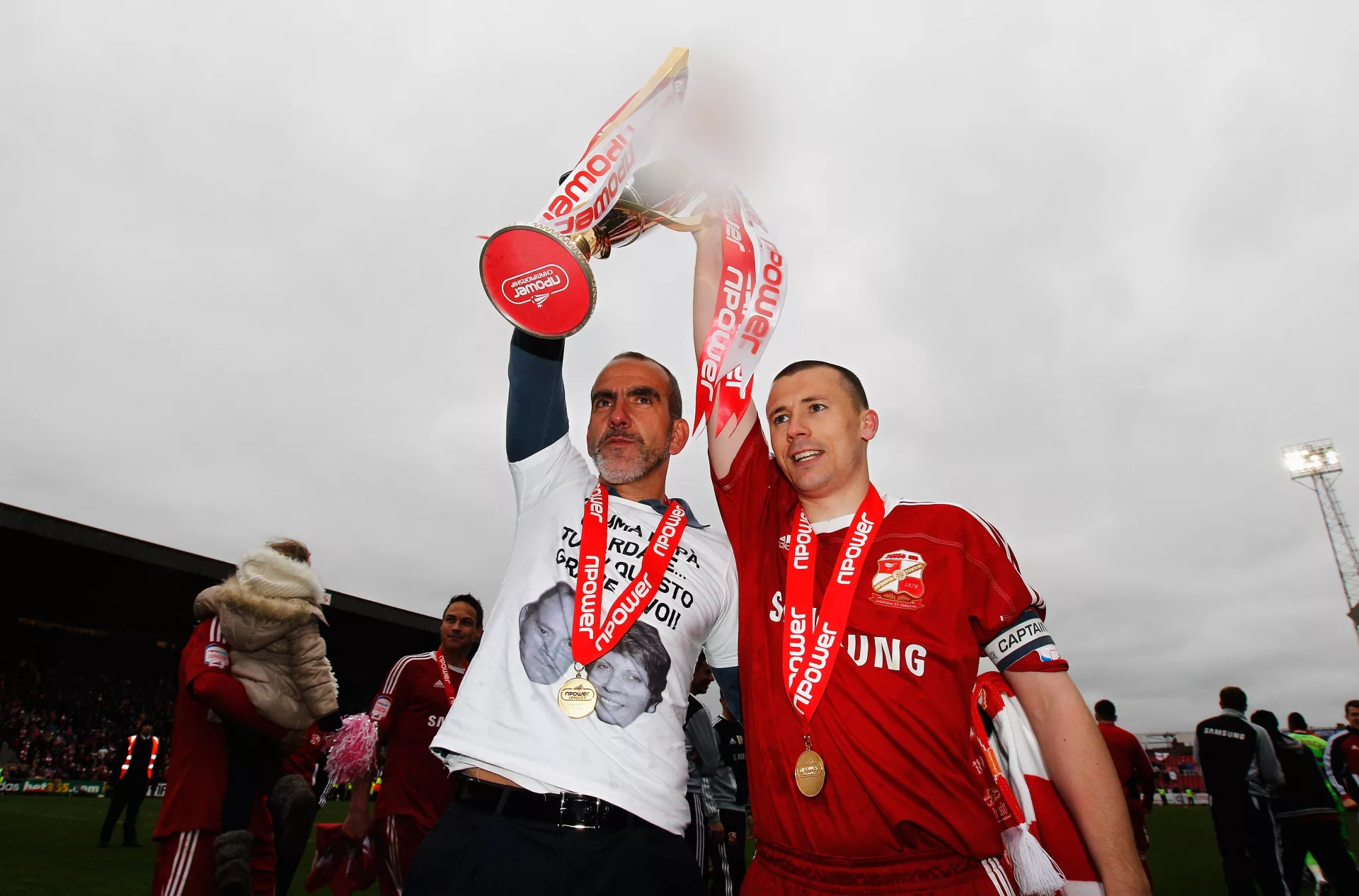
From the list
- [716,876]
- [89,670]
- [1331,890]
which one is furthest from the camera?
[89,670]

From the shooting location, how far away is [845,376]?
280 cm

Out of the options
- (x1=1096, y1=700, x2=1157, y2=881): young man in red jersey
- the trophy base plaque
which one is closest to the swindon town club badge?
the trophy base plaque

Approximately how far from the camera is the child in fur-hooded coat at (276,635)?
3.72 m

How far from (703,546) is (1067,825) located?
53.7 inches

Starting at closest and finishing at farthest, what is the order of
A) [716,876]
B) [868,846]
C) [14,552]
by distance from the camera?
[868,846] < [716,876] < [14,552]

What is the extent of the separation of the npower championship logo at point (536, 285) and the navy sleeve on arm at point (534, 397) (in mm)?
286

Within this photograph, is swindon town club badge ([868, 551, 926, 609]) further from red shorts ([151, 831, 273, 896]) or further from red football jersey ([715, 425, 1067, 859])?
red shorts ([151, 831, 273, 896])

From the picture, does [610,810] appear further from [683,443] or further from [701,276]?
[701,276]

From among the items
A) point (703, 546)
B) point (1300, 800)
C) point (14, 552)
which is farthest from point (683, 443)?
point (14, 552)

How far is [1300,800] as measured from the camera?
7.62 metres

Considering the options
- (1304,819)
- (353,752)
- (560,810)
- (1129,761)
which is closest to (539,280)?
(560,810)

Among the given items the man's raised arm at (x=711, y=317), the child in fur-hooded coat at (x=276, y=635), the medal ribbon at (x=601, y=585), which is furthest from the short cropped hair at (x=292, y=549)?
the man's raised arm at (x=711, y=317)

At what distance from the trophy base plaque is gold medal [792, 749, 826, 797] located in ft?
4.57

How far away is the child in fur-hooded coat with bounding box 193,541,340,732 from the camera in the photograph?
3.72 meters
